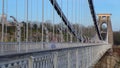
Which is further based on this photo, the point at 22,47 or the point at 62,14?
the point at 62,14

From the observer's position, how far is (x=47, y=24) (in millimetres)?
14773

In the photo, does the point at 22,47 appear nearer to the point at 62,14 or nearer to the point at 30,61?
the point at 30,61

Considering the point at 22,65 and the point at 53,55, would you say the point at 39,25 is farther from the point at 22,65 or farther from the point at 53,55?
the point at 22,65

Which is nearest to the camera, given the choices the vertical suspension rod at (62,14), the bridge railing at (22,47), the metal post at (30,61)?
the metal post at (30,61)

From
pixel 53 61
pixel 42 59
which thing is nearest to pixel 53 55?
pixel 53 61

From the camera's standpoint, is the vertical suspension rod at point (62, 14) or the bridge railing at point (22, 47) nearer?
the bridge railing at point (22, 47)

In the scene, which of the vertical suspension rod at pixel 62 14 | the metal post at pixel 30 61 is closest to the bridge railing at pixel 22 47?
the metal post at pixel 30 61

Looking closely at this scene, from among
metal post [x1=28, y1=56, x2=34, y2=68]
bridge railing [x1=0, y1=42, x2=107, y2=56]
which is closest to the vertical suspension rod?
bridge railing [x1=0, y1=42, x2=107, y2=56]

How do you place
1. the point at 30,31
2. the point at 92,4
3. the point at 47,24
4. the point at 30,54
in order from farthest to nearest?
the point at 92,4 → the point at 47,24 → the point at 30,31 → the point at 30,54

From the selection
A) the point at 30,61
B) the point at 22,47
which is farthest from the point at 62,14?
the point at 30,61

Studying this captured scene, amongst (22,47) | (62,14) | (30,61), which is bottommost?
(30,61)

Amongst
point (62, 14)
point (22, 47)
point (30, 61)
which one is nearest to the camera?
point (30, 61)

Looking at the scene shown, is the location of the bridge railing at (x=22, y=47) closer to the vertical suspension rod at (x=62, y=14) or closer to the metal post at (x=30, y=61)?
the metal post at (x=30, y=61)

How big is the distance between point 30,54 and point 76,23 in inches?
628
